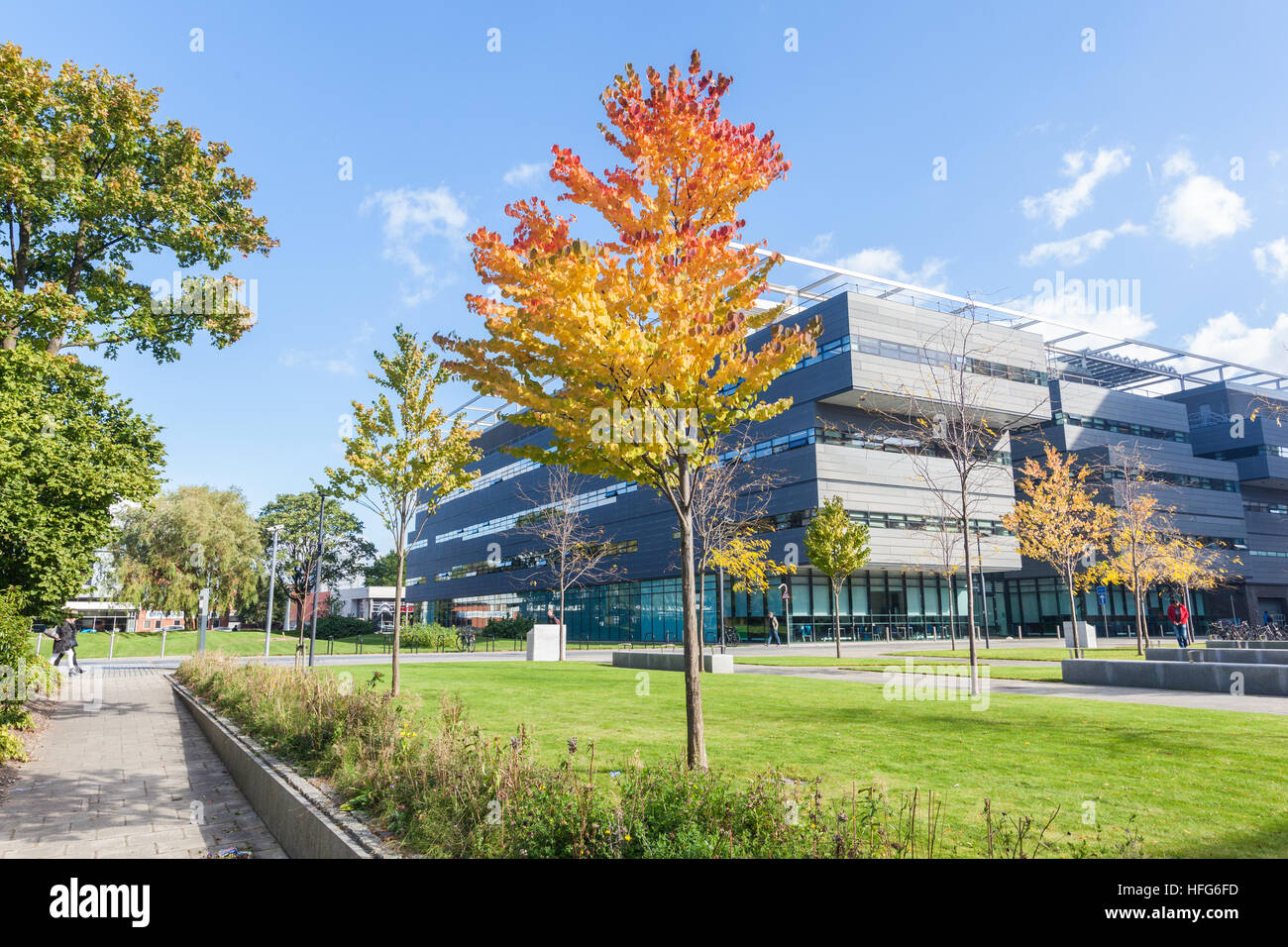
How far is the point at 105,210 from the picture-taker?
622 inches

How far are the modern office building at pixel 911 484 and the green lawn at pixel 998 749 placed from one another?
2055 centimetres

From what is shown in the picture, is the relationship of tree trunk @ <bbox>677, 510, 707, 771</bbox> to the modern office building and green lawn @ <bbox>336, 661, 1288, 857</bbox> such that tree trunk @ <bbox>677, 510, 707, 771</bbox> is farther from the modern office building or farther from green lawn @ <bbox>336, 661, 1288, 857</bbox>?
the modern office building

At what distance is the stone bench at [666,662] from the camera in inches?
848

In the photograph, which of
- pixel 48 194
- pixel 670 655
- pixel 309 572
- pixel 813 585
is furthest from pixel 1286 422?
pixel 309 572

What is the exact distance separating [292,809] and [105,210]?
15372 millimetres

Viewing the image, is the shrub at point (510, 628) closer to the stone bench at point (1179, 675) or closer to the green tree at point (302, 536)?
the green tree at point (302, 536)

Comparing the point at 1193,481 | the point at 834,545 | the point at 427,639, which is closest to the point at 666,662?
the point at 834,545

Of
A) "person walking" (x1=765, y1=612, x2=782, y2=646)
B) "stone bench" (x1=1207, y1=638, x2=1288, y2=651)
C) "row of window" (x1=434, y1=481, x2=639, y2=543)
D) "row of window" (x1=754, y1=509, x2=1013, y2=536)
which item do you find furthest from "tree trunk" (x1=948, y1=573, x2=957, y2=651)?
"row of window" (x1=434, y1=481, x2=639, y2=543)

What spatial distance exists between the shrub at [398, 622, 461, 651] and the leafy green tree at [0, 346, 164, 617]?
26.5 metres

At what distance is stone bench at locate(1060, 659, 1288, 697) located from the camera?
1415 cm

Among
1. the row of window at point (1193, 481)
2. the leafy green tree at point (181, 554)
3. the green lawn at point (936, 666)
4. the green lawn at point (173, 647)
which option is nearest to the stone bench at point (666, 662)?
the green lawn at point (936, 666)

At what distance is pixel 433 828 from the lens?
5020mm

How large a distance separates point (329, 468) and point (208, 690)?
604 centimetres
